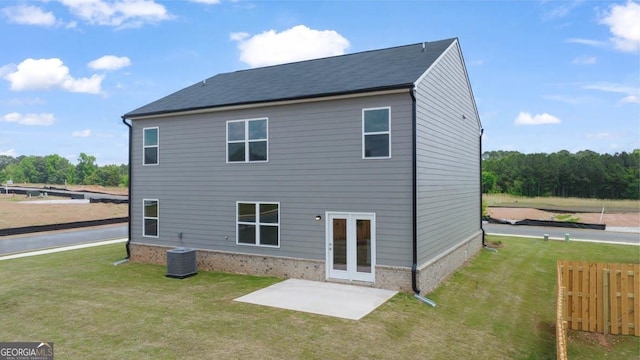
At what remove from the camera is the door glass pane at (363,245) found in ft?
35.1

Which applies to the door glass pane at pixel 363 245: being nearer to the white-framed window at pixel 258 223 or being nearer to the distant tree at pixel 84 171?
the white-framed window at pixel 258 223

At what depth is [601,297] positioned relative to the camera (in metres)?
8.31

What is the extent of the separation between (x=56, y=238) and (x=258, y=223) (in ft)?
54.5

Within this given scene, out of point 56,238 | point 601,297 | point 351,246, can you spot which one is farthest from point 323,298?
point 56,238

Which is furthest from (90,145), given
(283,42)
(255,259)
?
(255,259)

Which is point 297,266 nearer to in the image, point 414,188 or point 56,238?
point 414,188

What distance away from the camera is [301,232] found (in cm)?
1161

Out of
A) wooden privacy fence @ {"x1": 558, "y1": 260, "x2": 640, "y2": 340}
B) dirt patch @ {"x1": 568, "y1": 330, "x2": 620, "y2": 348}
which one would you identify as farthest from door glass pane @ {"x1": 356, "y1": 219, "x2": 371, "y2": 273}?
dirt patch @ {"x1": 568, "y1": 330, "x2": 620, "y2": 348}

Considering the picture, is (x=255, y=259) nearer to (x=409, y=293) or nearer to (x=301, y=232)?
(x=301, y=232)

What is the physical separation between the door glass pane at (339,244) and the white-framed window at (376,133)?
207 centimetres

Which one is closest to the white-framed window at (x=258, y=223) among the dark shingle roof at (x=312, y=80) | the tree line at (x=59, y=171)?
the dark shingle roof at (x=312, y=80)

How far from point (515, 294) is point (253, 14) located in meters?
17.0

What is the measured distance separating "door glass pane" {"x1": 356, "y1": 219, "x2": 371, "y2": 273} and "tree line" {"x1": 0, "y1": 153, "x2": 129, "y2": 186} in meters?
100

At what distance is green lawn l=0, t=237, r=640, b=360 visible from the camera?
6.85 metres
